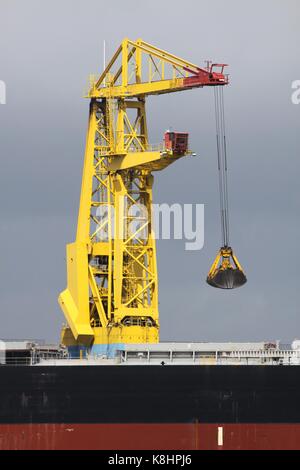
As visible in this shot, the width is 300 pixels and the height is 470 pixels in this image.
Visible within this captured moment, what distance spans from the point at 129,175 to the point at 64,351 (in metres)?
8.41

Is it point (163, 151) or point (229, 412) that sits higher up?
point (163, 151)

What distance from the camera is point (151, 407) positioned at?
242 feet

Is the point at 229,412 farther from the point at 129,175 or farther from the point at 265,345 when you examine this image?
the point at 129,175

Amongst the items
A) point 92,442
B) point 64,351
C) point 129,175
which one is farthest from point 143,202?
point 92,442

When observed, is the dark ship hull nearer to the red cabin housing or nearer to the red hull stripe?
the red hull stripe

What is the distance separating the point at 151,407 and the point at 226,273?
7175mm

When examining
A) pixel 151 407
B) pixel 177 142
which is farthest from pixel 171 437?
pixel 177 142

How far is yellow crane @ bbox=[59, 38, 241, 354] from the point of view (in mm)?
79438

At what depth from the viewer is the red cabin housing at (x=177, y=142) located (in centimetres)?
7775

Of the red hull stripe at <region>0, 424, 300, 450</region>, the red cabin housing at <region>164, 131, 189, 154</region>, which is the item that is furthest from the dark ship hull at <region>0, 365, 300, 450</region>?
the red cabin housing at <region>164, 131, 189, 154</region>
